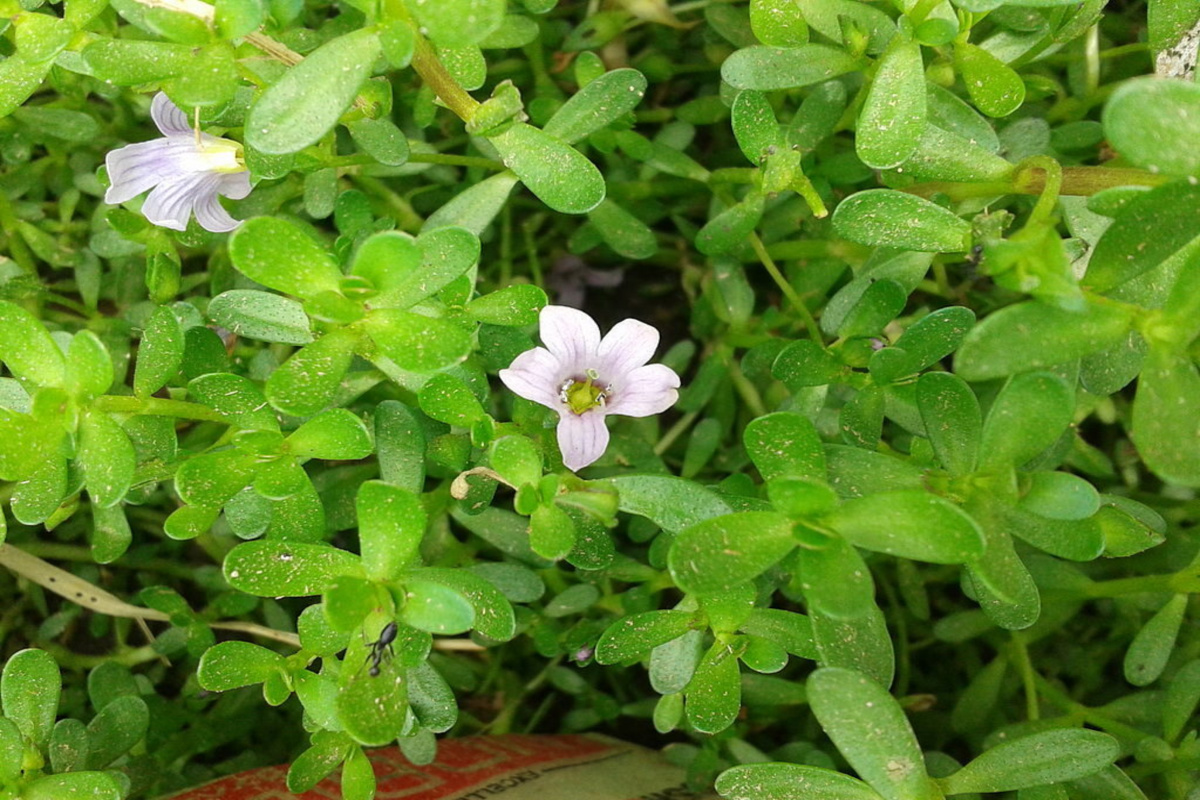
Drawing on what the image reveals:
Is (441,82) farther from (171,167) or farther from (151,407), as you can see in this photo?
(151,407)

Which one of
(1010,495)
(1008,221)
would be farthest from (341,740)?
Result: (1008,221)

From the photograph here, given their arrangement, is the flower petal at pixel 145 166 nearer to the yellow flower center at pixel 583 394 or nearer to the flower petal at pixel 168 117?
the flower petal at pixel 168 117

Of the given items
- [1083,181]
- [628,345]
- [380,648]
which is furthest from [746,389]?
[380,648]

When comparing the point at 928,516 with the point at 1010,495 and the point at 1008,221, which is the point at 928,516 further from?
the point at 1008,221

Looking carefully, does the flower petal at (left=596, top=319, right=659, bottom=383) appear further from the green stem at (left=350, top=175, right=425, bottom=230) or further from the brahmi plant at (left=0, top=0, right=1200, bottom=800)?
the green stem at (left=350, top=175, right=425, bottom=230)

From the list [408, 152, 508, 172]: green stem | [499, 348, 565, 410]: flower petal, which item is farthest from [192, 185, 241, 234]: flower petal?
[499, 348, 565, 410]: flower petal

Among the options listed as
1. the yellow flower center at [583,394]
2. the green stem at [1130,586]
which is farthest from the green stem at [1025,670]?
the yellow flower center at [583,394]
